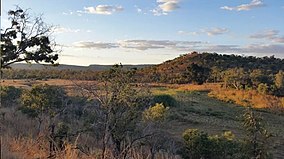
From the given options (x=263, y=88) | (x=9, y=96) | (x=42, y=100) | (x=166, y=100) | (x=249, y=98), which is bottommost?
(x=249, y=98)

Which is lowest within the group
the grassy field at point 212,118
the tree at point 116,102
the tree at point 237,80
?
the grassy field at point 212,118

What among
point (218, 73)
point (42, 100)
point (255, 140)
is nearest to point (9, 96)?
point (42, 100)

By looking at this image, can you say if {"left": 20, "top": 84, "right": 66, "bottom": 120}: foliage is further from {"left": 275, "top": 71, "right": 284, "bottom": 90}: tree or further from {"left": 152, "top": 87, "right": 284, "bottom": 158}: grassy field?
{"left": 275, "top": 71, "right": 284, "bottom": 90}: tree

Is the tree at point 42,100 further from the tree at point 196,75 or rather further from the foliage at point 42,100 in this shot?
the tree at point 196,75

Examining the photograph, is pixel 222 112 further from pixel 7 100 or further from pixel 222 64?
pixel 222 64

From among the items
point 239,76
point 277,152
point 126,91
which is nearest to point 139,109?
point 126,91

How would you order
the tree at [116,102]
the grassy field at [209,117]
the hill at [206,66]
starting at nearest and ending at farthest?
1. the tree at [116,102]
2. the grassy field at [209,117]
3. the hill at [206,66]

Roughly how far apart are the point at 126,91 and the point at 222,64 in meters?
63.9

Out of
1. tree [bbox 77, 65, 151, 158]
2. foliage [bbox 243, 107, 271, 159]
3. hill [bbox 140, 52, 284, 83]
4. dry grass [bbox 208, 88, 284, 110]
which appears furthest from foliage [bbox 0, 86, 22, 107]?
hill [bbox 140, 52, 284, 83]

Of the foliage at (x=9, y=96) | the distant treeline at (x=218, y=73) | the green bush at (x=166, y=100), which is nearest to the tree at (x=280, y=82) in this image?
the distant treeline at (x=218, y=73)

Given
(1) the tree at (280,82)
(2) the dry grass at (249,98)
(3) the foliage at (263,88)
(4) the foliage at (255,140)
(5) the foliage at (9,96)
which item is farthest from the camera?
(1) the tree at (280,82)

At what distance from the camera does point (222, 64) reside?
70.2m

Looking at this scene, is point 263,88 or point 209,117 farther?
point 263,88

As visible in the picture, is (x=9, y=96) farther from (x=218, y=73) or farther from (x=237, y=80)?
(x=218, y=73)
